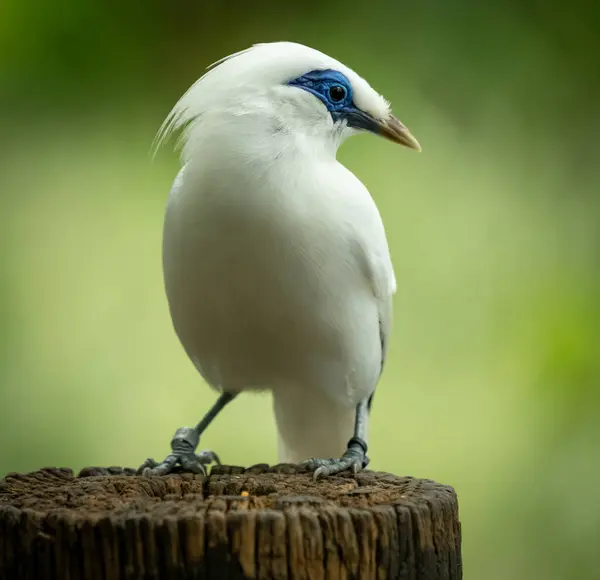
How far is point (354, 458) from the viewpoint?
10.9ft

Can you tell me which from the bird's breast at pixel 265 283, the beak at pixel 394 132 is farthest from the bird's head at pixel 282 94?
the bird's breast at pixel 265 283

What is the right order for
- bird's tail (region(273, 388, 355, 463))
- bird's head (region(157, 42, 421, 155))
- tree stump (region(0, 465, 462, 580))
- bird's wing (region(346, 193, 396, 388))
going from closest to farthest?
tree stump (region(0, 465, 462, 580)) → bird's head (region(157, 42, 421, 155)) → bird's wing (region(346, 193, 396, 388)) → bird's tail (region(273, 388, 355, 463))

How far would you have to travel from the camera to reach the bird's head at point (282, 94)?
324cm

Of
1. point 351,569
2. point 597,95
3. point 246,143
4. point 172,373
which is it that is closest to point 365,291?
point 246,143

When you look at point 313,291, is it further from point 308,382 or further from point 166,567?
point 166,567

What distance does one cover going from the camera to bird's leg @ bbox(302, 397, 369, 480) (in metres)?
3.11

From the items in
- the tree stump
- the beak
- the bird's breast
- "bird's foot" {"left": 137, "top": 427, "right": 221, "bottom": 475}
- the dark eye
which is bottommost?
the tree stump

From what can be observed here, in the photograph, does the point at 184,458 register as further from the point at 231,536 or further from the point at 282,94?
the point at 282,94

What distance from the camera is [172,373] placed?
20.3 ft

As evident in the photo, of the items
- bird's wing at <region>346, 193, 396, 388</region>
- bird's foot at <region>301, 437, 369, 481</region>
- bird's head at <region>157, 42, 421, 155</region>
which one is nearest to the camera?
bird's foot at <region>301, 437, 369, 481</region>

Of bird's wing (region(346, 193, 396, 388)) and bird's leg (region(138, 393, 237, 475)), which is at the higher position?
bird's wing (region(346, 193, 396, 388))

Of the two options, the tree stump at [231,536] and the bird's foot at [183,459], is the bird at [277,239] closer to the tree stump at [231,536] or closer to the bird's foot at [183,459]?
the bird's foot at [183,459]

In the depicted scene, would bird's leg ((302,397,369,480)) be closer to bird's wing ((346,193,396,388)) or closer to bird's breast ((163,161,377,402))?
bird's breast ((163,161,377,402))

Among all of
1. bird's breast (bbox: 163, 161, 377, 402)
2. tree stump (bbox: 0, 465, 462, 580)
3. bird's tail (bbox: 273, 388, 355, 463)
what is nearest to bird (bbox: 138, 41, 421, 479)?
bird's breast (bbox: 163, 161, 377, 402)
